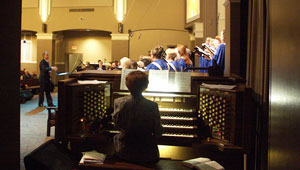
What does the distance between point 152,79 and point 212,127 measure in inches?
35.3

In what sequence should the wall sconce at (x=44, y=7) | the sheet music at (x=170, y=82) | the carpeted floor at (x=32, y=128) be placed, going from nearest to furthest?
the sheet music at (x=170, y=82), the carpeted floor at (x=32, y=128), the wall sconce at (x=44, y=7)

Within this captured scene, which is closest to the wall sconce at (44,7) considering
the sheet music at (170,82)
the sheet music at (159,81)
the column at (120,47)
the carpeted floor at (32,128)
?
the carpeted floor at (32,128)

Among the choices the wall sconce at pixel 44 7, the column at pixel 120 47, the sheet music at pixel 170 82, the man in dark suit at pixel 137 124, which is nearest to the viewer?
the man in dark suit at pixel 137 124

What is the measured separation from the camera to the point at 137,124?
8.80ft

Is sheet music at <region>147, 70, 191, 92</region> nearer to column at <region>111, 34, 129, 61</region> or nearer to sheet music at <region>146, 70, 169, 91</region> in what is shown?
sheet music at <region>146, 70, 169, 91</region>

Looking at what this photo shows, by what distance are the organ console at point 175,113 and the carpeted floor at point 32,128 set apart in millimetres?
1291

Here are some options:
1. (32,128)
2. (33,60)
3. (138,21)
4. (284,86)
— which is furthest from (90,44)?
(284,86)

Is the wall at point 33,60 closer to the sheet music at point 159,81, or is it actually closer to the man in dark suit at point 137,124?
the sheet music at point 159,81

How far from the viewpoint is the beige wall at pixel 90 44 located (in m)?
16.6

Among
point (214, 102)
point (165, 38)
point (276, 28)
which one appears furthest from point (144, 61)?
point (165, 38)

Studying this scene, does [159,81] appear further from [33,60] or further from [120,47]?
[33,60]

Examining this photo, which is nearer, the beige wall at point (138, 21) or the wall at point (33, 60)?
the beige wall at point (138, 21)

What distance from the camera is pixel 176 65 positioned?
4.72 meters

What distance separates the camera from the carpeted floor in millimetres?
4707
